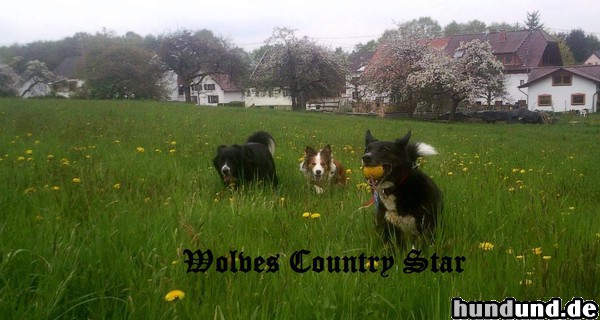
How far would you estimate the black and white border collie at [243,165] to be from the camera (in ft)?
22.2

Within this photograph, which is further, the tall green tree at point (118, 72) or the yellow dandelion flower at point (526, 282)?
the tall green tree at point (118, 72)

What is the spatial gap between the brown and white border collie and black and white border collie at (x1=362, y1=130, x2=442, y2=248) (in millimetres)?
3079

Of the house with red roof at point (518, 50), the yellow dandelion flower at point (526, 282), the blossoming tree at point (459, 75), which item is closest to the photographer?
the yellow dandelion flower at point (526, 282)

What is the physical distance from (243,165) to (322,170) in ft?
4.11

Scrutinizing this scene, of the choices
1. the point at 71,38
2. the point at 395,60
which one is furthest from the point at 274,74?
the point at 71,38

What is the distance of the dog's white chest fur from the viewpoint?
3.80 meters

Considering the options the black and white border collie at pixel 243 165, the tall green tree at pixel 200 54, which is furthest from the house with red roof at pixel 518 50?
the black and white border collie at pixel 243 165

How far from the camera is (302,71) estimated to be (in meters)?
50.1

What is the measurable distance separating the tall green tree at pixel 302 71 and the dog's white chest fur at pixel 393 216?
4704 centimetres

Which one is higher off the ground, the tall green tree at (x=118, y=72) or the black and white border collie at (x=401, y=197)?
the tall green tree at (x=118, y=72)

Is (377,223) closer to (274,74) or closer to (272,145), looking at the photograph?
(272,145)

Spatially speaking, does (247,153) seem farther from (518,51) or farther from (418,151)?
(518,51)

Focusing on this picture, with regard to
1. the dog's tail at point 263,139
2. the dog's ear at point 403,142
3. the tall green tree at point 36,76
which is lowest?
the dog's tail at point 263,139

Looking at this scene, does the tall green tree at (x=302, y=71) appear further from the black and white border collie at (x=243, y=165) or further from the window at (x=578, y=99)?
the black and white border collie at (x=243, y=165)
